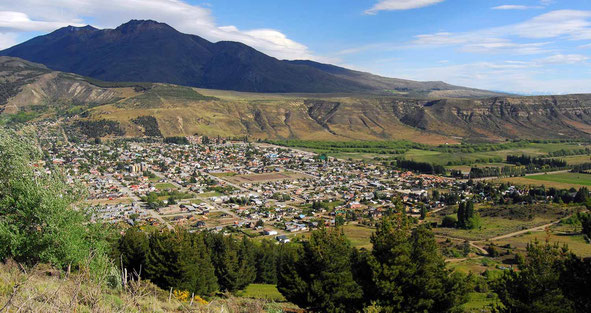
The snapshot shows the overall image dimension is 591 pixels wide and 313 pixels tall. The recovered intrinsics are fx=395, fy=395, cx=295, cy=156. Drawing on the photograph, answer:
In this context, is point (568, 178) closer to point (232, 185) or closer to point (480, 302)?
point (232, 185)

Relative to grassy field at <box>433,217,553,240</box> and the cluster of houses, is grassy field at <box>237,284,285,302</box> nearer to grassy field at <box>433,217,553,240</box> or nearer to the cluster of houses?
the cluster of houses

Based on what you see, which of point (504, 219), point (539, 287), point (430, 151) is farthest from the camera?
point (430, 151)

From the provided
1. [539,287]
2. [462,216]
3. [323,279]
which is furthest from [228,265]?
[462,216]

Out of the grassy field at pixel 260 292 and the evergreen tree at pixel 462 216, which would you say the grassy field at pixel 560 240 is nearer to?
the evergreen tree at pixel 462 216

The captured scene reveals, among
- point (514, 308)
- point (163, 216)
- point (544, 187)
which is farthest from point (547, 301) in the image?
point (544, 187)

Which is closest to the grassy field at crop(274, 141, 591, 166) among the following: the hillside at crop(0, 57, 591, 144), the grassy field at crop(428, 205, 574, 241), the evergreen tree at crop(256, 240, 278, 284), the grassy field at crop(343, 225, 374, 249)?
the hillside at crop(0, 57, 591, 144)

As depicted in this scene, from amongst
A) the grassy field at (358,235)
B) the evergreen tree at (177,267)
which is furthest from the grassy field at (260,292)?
the grassy field at (358,235)
